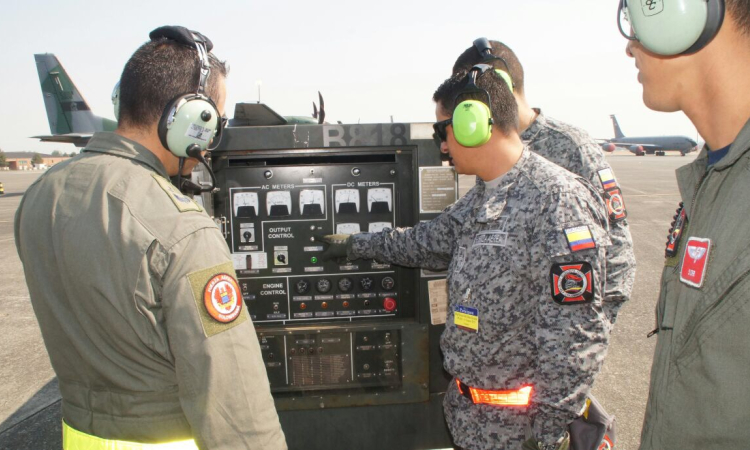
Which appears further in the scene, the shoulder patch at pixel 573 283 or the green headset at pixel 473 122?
the green headset at pixel 473 122

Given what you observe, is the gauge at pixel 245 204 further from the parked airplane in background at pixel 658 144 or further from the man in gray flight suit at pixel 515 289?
the parked airplane in background at pixel 658 144

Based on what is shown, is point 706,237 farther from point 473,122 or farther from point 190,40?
point 190,40

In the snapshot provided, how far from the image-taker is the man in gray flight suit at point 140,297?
1.36m

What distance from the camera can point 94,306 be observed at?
1405 millimetres

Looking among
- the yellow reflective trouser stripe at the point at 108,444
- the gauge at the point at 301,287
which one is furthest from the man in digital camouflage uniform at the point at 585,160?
the yellow reflective trouser stripe at the point at 108,444

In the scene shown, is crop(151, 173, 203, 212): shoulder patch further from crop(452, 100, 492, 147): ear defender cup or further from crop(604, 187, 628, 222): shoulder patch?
crop(604, 187, 628, 222): shoulder patch

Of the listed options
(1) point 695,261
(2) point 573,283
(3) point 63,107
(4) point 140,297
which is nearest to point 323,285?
(2) point 573,283

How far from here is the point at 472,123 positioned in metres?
2.03

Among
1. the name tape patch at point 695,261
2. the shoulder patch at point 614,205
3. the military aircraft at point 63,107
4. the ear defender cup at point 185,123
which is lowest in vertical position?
the name tape patch at point 695,261

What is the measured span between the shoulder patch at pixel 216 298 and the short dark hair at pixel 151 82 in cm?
55

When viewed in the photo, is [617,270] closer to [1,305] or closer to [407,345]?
[407,345]

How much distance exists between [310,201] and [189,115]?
3.92 feet

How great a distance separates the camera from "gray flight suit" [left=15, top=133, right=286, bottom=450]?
53.6 inches

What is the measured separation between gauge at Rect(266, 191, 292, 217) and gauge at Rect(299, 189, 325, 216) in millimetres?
67
